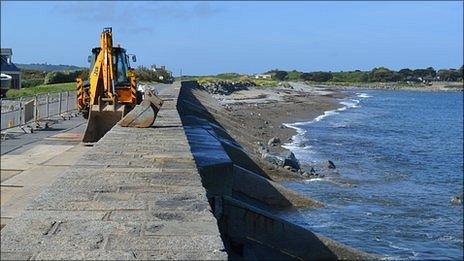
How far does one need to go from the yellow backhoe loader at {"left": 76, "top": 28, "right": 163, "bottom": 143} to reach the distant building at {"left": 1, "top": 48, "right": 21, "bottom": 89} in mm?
5684

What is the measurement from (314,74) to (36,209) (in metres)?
193

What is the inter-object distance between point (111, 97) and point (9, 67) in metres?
11.5

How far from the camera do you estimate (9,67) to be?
2.41m

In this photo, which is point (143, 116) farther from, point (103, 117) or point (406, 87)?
point (406, 87)

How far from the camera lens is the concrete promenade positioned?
2863 millimetres

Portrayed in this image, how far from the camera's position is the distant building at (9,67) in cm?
Result: 214

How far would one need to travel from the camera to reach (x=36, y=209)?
137 inches

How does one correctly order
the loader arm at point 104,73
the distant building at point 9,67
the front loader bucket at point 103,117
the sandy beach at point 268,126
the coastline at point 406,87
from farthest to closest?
1. the coastline at point 406,87
2. the sandy beach at point 268,126
3. the loader arm at point 104,73
4. the front loader bucket at point 103,117
5. the distant building at point 9,67

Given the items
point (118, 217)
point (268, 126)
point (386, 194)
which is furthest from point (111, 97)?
point (268, 126)

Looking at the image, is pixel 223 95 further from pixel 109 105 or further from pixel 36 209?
pixel 36 209

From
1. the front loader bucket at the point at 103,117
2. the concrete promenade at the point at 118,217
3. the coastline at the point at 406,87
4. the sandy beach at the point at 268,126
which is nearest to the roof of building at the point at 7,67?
the concrete promenade at the point at 118,217

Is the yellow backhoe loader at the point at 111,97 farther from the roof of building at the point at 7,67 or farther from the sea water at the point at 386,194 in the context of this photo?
the roof of building at the point at 7,67

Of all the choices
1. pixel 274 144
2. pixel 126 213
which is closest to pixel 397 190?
pixel 274 144

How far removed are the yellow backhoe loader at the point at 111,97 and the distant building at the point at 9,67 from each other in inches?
224
